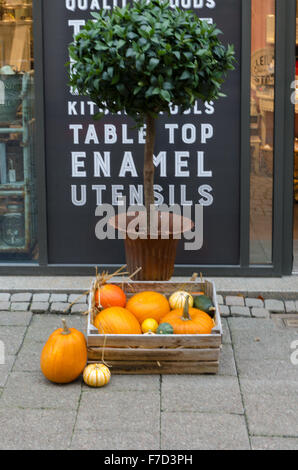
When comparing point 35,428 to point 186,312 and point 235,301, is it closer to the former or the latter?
point 186,312

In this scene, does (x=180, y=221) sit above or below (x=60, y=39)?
below

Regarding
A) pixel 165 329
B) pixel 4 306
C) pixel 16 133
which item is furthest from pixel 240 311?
pixel 16 133

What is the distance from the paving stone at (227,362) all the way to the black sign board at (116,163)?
135 cm

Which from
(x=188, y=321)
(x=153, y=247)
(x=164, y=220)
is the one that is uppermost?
(x=164, y=220)

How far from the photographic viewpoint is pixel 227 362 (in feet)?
Answer: 16.3

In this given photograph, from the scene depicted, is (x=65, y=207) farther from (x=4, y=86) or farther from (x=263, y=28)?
(x=263, y=28)

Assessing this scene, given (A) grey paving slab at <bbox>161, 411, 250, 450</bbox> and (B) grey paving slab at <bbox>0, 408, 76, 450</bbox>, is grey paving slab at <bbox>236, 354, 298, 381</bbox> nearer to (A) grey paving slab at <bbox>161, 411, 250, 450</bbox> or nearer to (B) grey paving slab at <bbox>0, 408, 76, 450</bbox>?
(A) grey paving slab at <bbox>161, 411, 250, 450</bbox>

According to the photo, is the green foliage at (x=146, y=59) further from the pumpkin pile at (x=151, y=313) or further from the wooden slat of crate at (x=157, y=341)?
the wooden slat of crate at (x=157, y=341)

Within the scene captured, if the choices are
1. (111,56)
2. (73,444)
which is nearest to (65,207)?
(111,56)

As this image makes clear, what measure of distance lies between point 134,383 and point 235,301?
1647mm

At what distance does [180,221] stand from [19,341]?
4.98 feet

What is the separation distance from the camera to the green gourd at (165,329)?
472 centimetres

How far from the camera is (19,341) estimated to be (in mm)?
5309

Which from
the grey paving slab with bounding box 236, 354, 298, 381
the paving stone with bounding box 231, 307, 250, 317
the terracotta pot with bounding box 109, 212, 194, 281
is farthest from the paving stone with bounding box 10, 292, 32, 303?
the grey paving slab with bounding box 236, 354, 298, 381
